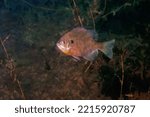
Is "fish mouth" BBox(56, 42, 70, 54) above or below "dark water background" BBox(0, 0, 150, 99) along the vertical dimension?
above

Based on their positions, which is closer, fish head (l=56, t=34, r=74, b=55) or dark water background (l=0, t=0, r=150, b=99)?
fish head (l=56, t=34, r=74, b=55)

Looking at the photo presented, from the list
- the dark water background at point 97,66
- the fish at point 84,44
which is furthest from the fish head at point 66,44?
the dark water background at point 97,66

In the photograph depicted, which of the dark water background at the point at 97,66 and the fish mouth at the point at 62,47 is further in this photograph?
the dark water background at the point at 97,66

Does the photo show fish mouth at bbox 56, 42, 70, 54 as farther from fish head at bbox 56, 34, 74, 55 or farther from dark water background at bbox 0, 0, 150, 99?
dark water background at bbox 0, 0, 150, 99

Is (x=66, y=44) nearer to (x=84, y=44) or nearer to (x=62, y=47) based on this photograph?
(x=62, y=47)

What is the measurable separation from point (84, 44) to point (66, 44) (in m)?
0.29

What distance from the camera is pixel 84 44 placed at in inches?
166

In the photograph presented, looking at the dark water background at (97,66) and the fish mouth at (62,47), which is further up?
the fish mouth at (62,47)

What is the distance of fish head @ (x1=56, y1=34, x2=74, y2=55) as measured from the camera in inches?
157

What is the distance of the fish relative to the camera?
407 cm

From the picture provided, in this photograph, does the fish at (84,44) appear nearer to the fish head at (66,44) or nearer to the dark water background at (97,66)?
the fish head at (66,44)

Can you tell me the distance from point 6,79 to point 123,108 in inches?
112

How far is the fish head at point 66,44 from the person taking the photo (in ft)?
13.1

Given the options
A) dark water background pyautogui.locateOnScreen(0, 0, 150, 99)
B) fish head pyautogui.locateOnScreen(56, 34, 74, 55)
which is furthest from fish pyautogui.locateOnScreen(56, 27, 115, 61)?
dark water background pyautogui.locateOnScreen(0, 0, 150, 99)
